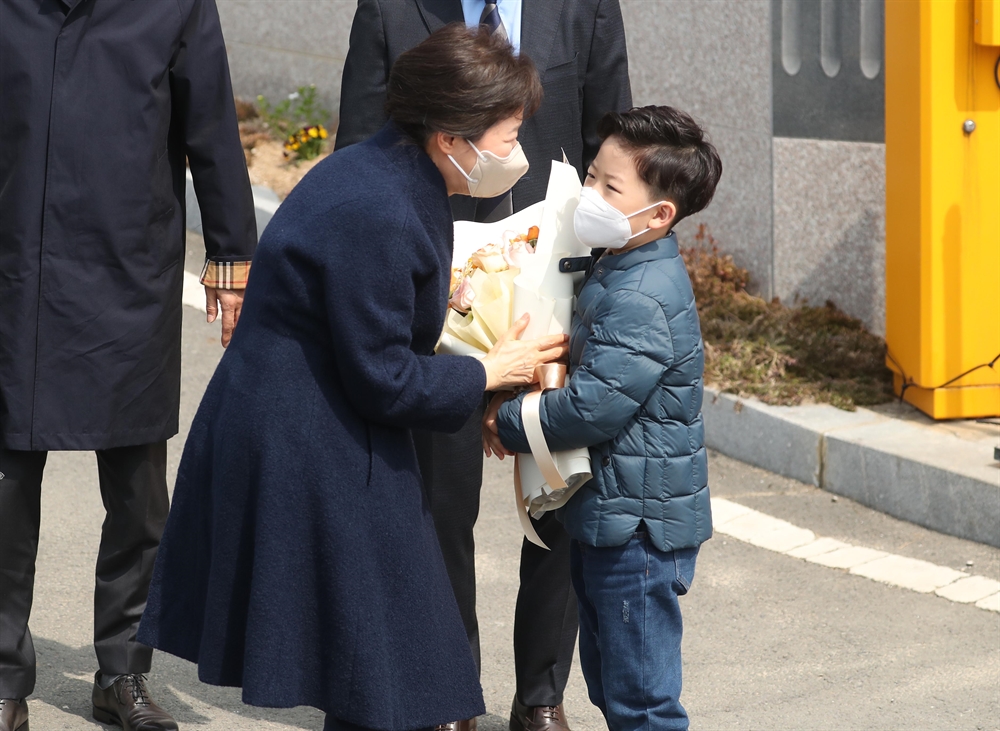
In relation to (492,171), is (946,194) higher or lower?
lower

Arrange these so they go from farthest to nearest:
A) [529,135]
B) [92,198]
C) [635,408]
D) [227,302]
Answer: [227,302]
[529,135]
[92,198]
[635,408]

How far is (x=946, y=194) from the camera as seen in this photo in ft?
17.0

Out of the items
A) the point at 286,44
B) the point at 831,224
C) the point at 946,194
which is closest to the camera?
the point at 946,194

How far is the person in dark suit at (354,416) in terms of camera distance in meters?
2.33

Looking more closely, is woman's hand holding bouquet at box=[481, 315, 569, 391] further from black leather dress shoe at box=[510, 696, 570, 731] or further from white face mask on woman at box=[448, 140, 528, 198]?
black leather dress shoe at box=[510, 696, 570, 731]

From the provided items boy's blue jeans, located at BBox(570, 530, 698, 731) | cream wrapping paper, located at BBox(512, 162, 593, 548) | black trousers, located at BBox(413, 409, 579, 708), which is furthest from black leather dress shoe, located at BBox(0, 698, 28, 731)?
boy's blue jeans, located at BBox(570, 530, 698, 731)

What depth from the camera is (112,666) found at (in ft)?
11.3

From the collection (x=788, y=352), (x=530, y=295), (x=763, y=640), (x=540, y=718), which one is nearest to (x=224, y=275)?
(x=530, y=295)

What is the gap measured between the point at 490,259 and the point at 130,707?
1.60 meters

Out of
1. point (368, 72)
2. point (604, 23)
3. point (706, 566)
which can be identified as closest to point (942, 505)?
point (706, 566)

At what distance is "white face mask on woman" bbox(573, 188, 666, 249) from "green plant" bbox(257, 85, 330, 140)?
6.97 metres

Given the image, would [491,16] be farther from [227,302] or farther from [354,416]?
[354,416]

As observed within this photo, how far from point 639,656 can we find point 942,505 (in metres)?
2.48

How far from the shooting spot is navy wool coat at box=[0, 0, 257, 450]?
123 inches
